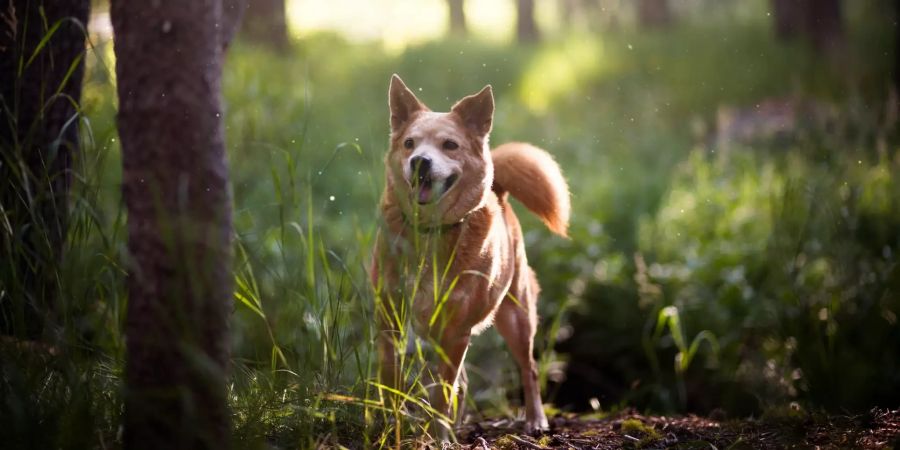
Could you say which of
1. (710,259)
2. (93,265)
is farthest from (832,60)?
(93,265)

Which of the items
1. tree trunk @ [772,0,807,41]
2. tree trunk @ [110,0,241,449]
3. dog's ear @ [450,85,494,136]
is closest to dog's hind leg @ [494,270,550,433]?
dog's ear @ [450,85,494,136]

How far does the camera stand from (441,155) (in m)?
3.64

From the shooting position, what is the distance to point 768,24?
15188mm

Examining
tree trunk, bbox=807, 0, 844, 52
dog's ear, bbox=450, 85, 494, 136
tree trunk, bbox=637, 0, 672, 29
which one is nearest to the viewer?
dog's ear, bbox=450, 85, 494, 136

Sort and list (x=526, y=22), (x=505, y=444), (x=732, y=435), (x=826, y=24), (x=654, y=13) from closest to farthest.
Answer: (x=505, y=444) → (x=732, y=435) → (x=826, y=24) → (x=654, y=13) → (x=526, y=22)

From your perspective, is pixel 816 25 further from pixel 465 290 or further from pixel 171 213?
pixel 171 213

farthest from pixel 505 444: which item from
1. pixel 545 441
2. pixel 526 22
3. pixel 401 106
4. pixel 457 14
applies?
pixel 457 14

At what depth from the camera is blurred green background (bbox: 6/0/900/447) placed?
2.79m

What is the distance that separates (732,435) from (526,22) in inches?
539

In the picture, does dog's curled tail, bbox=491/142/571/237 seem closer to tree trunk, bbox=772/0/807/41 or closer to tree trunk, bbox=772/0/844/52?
tree trunk, bbox=772/0/844/52

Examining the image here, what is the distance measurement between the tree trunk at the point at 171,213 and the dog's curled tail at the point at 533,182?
212 centimetres

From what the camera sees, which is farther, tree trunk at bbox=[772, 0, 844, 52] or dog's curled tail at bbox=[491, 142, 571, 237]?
tree trunk at bbox=[772, 0, 844, 52]

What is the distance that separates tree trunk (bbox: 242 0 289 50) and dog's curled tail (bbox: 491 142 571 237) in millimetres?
7204

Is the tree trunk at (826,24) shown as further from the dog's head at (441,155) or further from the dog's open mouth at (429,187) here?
the dog's open mouth at (429,187)
